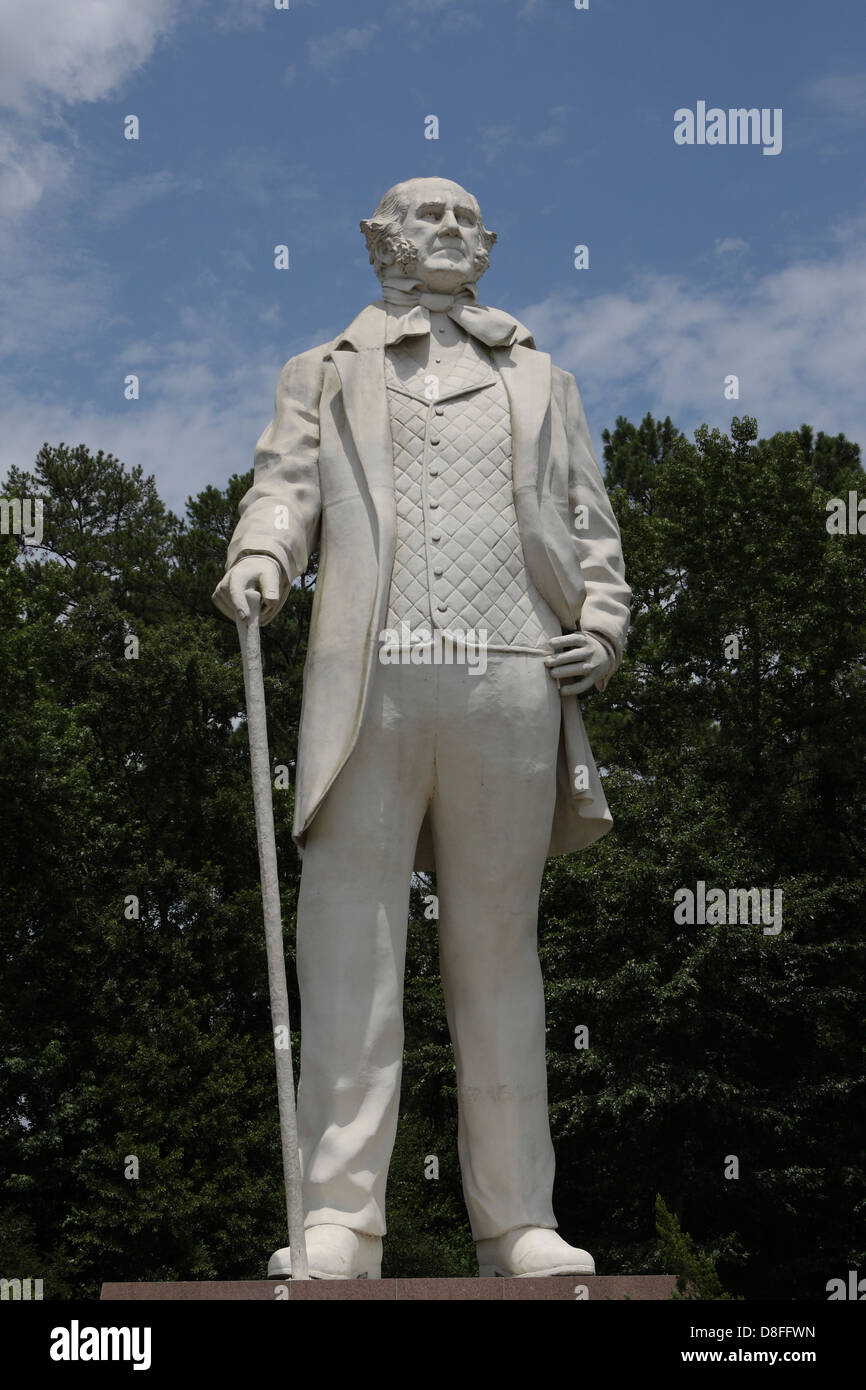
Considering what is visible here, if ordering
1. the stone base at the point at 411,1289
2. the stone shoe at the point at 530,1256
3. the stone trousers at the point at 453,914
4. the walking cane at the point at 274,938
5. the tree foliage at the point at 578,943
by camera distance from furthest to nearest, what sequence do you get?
the tree foliage at the point at 578,943 < the stone trousers at the point at 453,914 < the stone shoe at the point at 530,1256 < the walking cane at the point at 274,938 < the stone base at the point at 411,1289

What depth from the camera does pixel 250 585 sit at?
6195 mm

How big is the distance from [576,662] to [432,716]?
612mm

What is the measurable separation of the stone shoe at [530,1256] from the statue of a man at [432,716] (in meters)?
0.01

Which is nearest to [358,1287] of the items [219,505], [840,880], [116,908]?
[840,880]

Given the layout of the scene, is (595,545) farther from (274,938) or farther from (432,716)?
(274,938)

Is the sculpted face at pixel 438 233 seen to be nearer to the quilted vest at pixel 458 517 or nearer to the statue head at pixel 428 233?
the statue head at pixel 428 233

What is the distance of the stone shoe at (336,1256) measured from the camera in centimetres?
545

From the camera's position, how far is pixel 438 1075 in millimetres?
20641

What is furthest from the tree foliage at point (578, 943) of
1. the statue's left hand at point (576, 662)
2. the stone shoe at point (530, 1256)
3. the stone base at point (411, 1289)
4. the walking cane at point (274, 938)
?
the walking cane at point (274, 938)

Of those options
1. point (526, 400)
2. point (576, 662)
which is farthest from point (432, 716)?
point (526, 400)

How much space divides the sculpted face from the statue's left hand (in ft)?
5.20

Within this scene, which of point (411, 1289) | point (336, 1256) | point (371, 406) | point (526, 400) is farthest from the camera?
point (526, 400)

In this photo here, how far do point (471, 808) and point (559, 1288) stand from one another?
1710 mm

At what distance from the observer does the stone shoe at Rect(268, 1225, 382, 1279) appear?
5.45m
